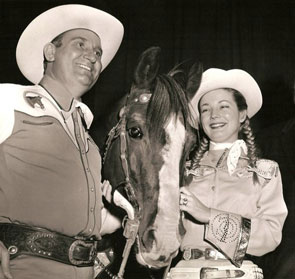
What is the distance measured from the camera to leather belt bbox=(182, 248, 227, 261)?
1.44m

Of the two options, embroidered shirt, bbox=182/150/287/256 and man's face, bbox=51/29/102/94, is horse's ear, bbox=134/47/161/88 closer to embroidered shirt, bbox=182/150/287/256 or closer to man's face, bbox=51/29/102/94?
man's face, bbox=51/29/102/94

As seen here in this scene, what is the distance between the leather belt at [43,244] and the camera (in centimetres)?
129

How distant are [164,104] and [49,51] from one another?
17.3 inches

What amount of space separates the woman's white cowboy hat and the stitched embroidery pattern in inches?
13.5

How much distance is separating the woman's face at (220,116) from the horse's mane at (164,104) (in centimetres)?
9

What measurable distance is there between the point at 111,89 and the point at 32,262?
0.70 meters

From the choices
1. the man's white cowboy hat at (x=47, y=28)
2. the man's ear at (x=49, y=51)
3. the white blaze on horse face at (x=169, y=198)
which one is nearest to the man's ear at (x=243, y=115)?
the white blaze on horse face at (x=169, y=198)

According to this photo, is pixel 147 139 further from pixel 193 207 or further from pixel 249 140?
pixel 249 140

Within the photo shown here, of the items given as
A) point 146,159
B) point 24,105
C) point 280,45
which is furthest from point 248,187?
point 24,105

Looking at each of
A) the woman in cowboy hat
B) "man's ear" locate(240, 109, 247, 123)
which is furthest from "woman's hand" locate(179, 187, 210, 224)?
"man's ear" locate(240, 109, 247, 123)

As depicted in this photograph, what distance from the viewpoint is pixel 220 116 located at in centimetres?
158

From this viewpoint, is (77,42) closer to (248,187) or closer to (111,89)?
(111,89)

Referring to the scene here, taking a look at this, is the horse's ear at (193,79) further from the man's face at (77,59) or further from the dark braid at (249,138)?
the man's face at (77,59)

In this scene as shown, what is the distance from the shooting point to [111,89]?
68.2 inches
